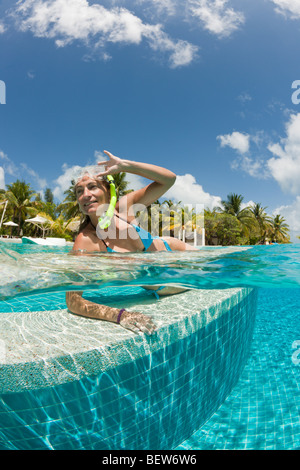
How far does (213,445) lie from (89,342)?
1770 millimetres

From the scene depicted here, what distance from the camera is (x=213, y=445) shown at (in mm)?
2561

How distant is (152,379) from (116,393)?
14.2 inches

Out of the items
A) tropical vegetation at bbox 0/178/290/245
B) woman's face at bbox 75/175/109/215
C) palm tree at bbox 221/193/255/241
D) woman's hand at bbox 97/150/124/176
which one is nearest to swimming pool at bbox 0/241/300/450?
woman's face at bbox 75/175/109/215

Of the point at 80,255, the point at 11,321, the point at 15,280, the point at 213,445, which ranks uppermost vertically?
the point at 80,255

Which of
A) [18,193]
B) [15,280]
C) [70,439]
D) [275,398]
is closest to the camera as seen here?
[70,439]

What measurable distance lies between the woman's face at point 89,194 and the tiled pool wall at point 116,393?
55.3 inches

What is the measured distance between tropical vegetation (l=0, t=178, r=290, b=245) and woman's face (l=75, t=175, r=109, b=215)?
2174cm

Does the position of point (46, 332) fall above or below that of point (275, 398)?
above

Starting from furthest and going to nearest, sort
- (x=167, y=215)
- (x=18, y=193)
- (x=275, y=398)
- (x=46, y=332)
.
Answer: (x=18, y=193)
(x=167, y=215)
(x=275, y=398)
(x=46, y=332)

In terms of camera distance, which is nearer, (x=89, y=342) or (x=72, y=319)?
(x=89, y=342)

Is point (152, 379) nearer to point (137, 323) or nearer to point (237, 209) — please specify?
point (137, 323)

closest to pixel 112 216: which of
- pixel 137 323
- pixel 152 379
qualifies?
pixel 137 323
